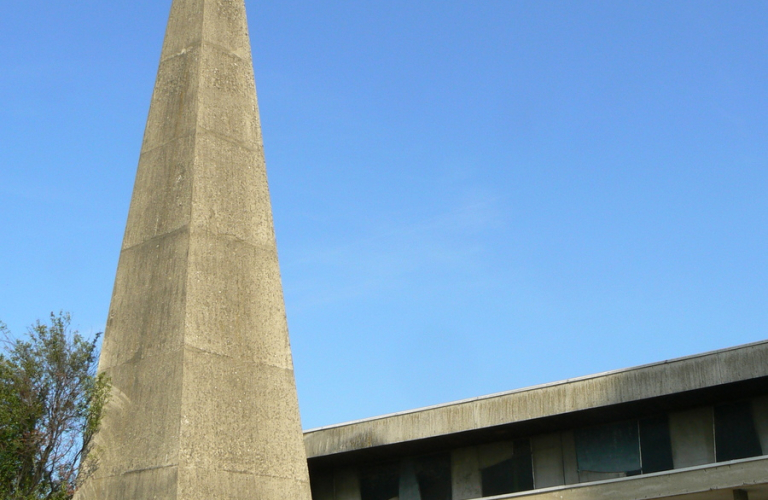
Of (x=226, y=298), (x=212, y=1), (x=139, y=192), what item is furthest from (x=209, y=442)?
(x=212, y=1)

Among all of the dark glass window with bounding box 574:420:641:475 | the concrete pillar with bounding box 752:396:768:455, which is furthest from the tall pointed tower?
the concrete pillar with bounding box 752:396:768:455

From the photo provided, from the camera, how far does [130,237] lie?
45.4ft

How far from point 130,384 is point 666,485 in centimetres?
924

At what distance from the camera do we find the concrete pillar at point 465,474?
1920 cm

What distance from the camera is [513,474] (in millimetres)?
18891

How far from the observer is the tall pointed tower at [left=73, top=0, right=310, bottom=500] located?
11.9m

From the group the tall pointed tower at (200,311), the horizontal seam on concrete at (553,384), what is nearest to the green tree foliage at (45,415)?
the tall pointed tower at (200,311)

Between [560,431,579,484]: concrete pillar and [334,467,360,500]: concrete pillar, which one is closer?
[560,431,579,484]: concrete pillar

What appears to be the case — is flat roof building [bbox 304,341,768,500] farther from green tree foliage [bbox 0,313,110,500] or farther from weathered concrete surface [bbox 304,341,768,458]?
green tree foliage [bbox 0,313,110,500]

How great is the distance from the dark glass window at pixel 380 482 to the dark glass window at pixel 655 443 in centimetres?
572

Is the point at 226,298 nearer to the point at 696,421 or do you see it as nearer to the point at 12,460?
the point at 12,460

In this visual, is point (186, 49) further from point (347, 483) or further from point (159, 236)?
point (347, 483)

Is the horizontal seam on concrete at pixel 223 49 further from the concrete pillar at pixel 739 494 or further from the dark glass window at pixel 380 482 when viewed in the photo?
the concrete pillar at pixel 739 494

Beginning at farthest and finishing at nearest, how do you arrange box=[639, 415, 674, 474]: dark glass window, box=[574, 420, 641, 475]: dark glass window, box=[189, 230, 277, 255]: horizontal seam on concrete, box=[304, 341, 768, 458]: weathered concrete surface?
box=[574, 420, 641, 475]: dark glass window → box=[639, 415, 674, 474]: dark glass window → box=[304, 341, 768, 458]: weathered concrete surface → box=[189, 230, 277, 255]: horizontal seam on concrete
